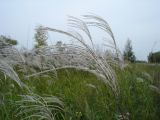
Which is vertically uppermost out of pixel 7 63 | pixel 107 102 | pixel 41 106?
pixel 7 63

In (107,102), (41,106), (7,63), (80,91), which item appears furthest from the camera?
(80,91)

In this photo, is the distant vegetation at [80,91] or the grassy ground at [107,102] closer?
the distant vegetation at [80,91]

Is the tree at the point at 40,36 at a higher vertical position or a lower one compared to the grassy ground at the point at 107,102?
higher

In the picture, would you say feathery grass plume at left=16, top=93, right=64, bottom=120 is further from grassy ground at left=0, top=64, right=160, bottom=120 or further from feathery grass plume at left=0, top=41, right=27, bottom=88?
grassy ground at left=0, top=64, right=160, bottom=120

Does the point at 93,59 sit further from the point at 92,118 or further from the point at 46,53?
the point at 92,118

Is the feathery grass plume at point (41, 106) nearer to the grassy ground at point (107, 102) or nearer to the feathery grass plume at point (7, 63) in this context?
the feathery grass plume at point (7, 63)

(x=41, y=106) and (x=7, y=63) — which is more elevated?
(x=7, y=63)

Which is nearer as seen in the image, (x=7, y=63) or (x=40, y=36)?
(x=7, y=63)

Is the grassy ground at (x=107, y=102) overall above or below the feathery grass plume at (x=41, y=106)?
below

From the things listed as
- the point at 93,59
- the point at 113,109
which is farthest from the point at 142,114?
the point at 93,59

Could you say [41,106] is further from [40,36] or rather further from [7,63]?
[40,36]

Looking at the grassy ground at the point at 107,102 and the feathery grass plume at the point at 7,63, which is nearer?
the feathery grass plume at the point at 7,63

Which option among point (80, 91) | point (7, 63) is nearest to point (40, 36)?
point (80, 91)

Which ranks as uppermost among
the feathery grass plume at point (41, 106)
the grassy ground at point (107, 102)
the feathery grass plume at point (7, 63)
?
the feathery grass plume at point (7, 63)
